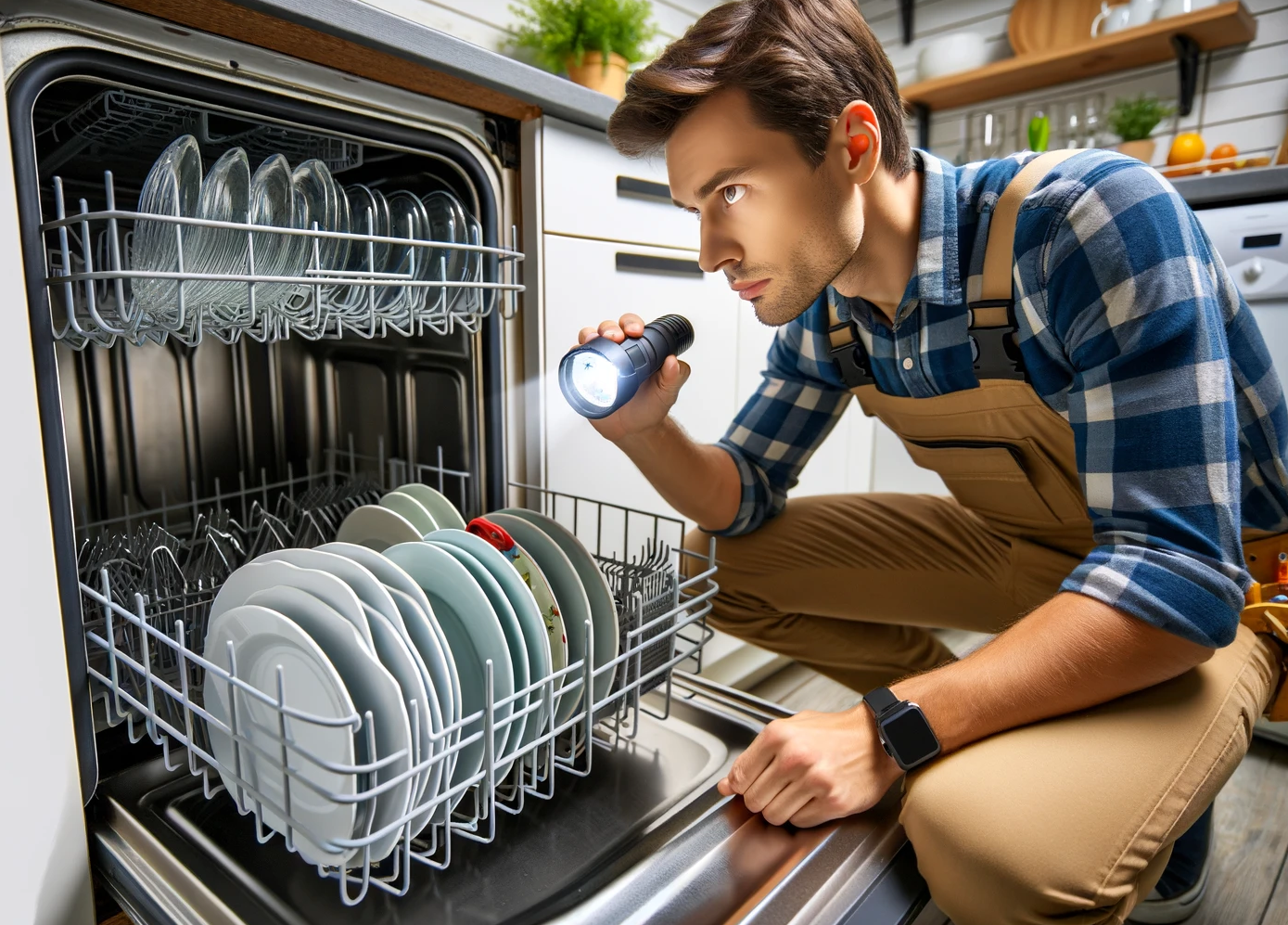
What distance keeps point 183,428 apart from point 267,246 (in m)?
0.65

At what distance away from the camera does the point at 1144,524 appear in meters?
0.83

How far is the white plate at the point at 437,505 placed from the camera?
1000 millimetres

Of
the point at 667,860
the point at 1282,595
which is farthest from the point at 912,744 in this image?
the point at 1282,595

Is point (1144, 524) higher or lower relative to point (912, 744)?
higher

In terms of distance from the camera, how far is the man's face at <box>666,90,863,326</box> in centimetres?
98

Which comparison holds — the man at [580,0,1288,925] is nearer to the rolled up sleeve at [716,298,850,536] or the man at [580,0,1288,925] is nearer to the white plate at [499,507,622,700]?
the rolled up sleeve at [716,298,850,536]

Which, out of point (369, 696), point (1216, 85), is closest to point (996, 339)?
point (369, 696)

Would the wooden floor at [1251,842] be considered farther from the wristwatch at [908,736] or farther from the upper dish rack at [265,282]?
the upper dish rack at [265,282]

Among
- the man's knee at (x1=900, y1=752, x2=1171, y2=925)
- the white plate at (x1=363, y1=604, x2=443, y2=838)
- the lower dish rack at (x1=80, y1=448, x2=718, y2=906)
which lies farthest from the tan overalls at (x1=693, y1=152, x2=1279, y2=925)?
the white plate at (x1=363, y1=604, x2=443, y2=838)

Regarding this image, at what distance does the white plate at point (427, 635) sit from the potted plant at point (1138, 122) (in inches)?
91.8

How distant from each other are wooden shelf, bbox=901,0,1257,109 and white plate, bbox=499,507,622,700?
7.30 ft

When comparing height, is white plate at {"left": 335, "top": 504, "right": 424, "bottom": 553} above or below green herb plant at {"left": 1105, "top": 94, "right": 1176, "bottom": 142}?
below

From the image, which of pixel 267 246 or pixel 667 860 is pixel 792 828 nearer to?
pixel 667 860

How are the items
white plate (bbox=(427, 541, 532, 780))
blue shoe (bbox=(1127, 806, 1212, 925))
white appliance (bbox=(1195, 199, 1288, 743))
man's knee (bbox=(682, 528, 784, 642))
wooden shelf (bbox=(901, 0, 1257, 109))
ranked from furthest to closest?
wooden shelf (bbox=(901, 0, 1257, 109))
white appliance (bbox=(1195, 199, 1288, 743))
man's knee (bbox=(682, 528, 784, 642))
blue shoe (bbox=(1127, 806, 1212, 925))
white plate (bbox=(427, 541, 532, 780))
